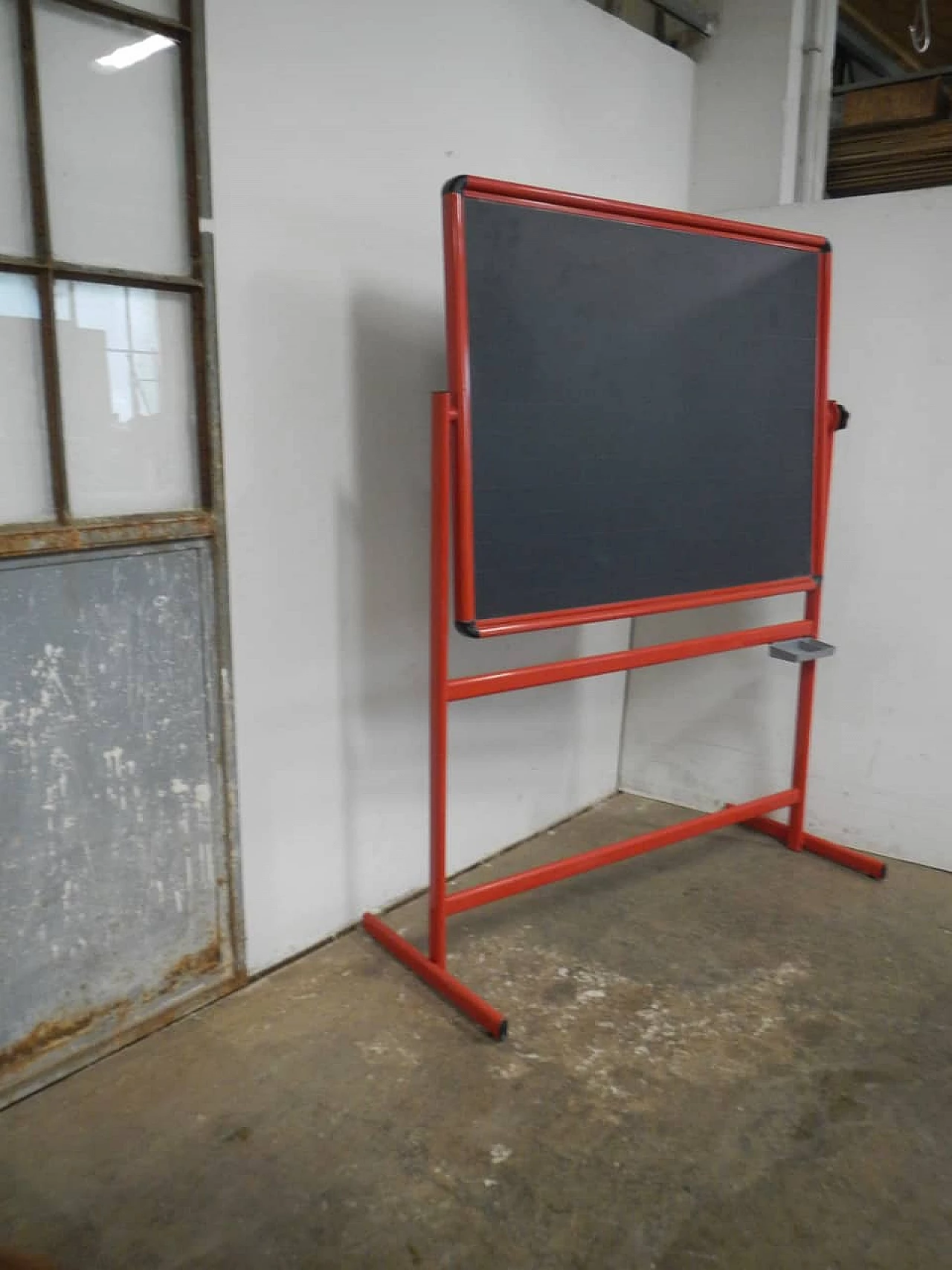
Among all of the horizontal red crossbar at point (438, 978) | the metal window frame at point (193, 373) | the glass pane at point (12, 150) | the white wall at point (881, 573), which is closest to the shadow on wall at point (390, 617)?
the horizontal red crossbar at point (438, 978)

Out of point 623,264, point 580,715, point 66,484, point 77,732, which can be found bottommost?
point 580,715

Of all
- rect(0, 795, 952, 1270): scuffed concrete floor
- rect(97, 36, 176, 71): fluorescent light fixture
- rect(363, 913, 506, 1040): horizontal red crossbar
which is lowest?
rect(0, 795, 952, 1270): scuffed concrete floor

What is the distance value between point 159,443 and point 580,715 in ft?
5.74

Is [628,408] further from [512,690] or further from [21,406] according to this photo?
[21,406]

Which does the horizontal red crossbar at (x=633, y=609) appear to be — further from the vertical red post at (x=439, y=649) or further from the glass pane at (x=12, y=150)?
the glass pane at (x=12, y=150)

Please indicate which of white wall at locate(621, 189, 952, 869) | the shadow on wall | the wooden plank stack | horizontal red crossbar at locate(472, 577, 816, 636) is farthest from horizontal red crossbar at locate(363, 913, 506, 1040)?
the wooden plank stack

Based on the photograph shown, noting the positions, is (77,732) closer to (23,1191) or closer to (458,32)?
(23,1191)

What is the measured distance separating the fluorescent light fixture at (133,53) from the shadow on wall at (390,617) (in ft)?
2.04

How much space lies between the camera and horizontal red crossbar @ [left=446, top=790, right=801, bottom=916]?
88.7 inches

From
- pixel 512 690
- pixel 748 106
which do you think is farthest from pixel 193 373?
pixel 748 106

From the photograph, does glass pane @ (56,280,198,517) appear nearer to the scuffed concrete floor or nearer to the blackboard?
the blackboard

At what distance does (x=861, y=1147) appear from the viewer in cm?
178

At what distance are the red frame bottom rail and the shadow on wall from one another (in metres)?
0.16

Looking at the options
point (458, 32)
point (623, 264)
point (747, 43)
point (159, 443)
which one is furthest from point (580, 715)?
point (747, 43)
